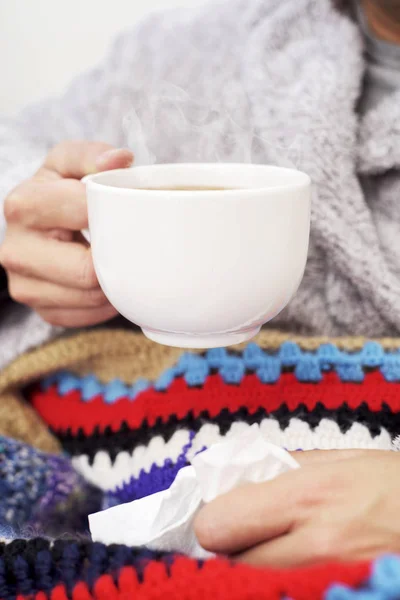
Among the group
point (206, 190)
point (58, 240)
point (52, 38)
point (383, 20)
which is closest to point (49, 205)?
point (58, 240)

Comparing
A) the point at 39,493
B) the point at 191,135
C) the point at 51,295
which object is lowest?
Result: the point at 39,493

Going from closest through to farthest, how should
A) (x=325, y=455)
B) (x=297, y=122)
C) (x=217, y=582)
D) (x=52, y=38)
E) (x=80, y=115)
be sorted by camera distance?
(x=217, y=582)
(x=325, y=455)
(x=297, y=122)
(x=80, y=115)
(x=52, y=38)

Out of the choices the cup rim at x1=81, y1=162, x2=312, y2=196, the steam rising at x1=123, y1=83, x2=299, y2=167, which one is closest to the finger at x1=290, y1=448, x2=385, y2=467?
the cup rim at x1=81, y1=162, x2=312, y2=196

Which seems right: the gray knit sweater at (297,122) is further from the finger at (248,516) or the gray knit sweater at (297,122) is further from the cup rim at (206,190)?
the finger at (248,516)

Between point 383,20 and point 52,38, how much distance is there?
602 millimetres

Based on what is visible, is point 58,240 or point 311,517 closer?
point 311,517

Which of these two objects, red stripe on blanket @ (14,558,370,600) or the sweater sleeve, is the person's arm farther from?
red stripe on blanket @ (14,558,370,600)

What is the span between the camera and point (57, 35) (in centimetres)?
100

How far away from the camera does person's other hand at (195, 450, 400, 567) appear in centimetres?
28

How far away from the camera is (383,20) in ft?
2.14

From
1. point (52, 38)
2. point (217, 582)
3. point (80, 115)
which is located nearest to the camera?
point (217, 582)

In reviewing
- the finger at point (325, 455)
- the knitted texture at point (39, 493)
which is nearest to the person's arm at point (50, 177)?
the knitted texture at point (39, 493)

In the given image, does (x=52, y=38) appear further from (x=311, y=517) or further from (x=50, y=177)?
(x=311, y=517)

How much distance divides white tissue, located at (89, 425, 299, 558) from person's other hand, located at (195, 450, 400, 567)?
0.02 meters
